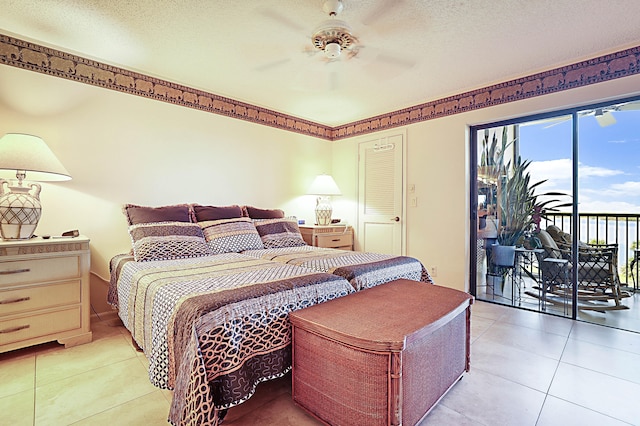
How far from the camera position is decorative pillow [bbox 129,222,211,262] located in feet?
7.98

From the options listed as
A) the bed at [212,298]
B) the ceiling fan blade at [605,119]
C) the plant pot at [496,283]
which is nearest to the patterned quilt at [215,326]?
the bed at [212,298]

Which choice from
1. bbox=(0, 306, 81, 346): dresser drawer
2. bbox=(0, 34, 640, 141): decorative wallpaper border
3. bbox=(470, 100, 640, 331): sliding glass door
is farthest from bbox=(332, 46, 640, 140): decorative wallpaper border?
bbox=(0, 306, 81, 346): dresser drawer

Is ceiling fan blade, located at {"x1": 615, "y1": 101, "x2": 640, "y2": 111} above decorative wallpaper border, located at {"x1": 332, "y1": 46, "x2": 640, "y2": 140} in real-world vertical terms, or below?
below

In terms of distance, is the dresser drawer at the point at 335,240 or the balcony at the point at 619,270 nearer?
the balcony at the point at 619,270

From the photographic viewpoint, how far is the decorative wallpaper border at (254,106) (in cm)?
252

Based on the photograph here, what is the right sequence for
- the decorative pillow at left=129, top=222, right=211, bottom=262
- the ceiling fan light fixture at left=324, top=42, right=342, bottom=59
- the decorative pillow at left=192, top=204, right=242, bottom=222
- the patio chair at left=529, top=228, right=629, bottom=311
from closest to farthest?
the ceiling fan light fixture at left=324, top=42, right=342, bottom=59 < the decorative pillow at left=129, top=222, right=211, bottom=262 < the patio chair at left=529, top=228, right=629, bottom=311 < the decorative pillow at left=192, top=204, right=242, bottom=222

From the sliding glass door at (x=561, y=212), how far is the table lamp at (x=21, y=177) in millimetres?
4099

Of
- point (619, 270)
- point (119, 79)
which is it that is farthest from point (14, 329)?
point (619, 270)

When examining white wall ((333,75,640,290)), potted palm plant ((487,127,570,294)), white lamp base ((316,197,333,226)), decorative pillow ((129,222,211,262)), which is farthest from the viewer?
white lamp base ((316,197,333,226))

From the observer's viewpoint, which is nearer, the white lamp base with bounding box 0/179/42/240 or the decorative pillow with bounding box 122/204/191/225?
the white lamp base with bounding box 0/179/42/240

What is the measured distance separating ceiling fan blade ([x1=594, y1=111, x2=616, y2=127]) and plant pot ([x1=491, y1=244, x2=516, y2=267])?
4.82 feet

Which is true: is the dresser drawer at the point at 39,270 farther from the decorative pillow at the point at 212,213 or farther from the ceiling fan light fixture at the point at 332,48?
the ceiling fan light fixture at the point at 332,48

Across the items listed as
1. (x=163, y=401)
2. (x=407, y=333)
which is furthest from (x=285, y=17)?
(x=163, y=401)

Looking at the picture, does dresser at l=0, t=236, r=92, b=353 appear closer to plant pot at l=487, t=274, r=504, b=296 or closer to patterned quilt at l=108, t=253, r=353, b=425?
patterned quilt at l=108, t=253, r=353, b=425
